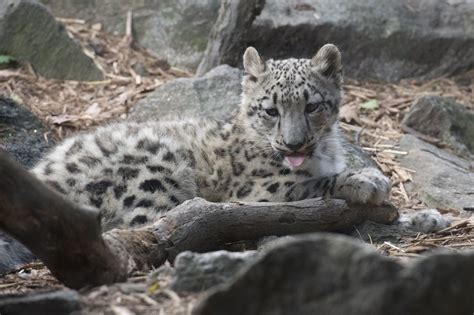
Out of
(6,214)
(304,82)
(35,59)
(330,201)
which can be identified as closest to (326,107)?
(304,82)

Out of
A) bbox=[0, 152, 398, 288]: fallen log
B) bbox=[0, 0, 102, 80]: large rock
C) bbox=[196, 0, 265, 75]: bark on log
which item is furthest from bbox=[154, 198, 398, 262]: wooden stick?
bbox=[0, 0, 102, 80]: large rock

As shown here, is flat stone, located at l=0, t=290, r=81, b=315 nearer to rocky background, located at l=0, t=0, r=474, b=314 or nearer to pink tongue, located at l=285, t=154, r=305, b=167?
rocky background, located at l=0, t=0, r=474, b=314

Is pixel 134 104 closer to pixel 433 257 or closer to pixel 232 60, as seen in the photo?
pixel 232 60

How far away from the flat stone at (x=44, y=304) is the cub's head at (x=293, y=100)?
3105 millimetres

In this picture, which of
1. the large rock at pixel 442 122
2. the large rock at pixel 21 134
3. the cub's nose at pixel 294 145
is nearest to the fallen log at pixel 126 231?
the cub's nose at pixel 294 145

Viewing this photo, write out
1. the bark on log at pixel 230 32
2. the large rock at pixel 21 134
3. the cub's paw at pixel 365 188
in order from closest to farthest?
the cub's paw at pixel 365 188
the large rock at pixel 21 134
the bark on log at pixel 230 32

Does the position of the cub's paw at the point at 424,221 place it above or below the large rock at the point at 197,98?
below

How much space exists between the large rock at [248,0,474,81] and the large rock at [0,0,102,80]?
93.2 inches

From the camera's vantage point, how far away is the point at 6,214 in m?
3.78

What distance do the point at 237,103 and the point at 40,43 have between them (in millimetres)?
2529

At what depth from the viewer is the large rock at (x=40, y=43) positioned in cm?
967

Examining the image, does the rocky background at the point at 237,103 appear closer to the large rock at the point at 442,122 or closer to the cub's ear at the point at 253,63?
the large rock at the point at 442,122

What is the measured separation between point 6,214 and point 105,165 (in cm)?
280

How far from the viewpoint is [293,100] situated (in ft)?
21.5
